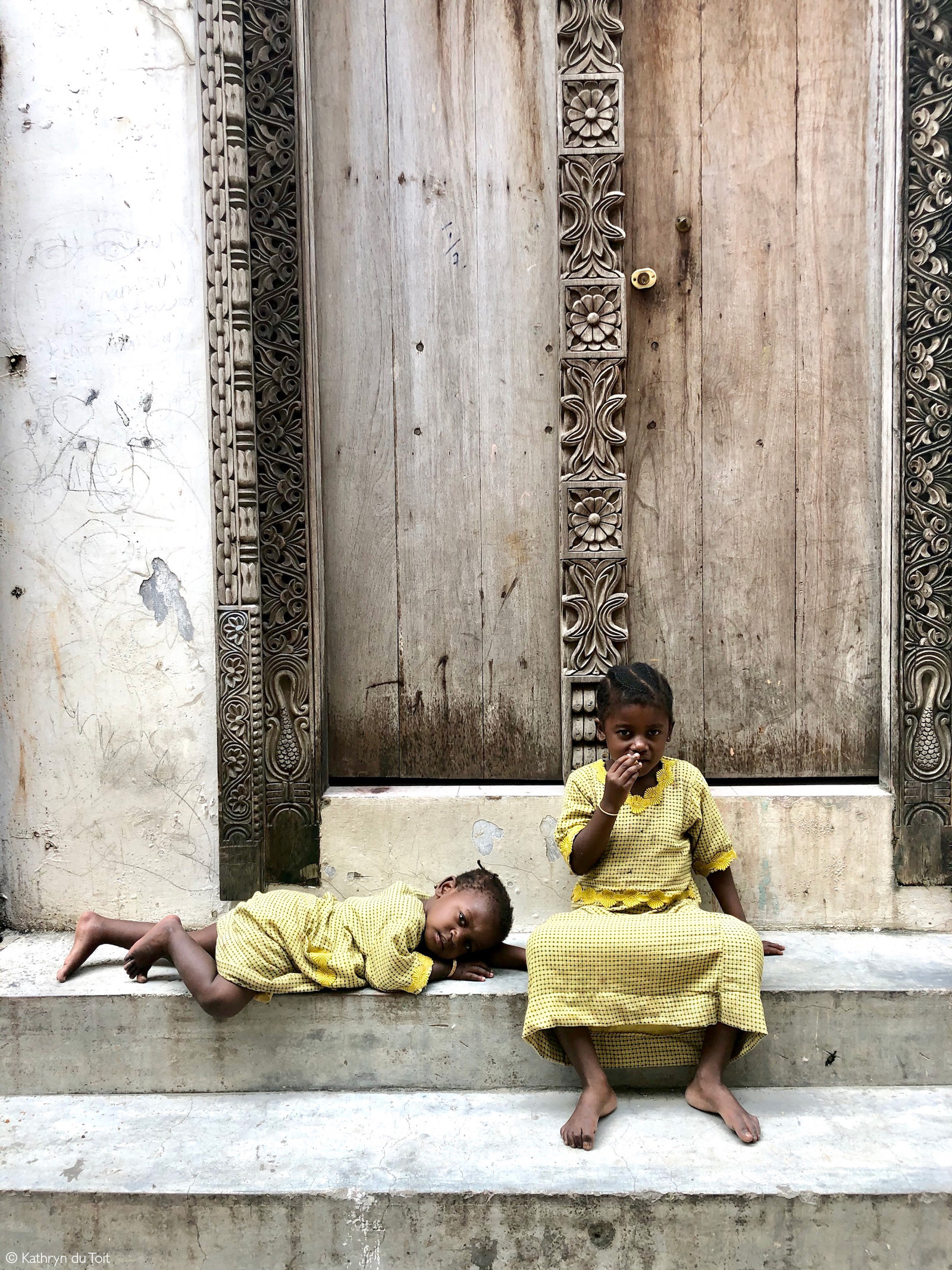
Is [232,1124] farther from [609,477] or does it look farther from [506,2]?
[506,2]

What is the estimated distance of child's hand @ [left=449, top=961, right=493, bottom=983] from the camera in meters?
2.64

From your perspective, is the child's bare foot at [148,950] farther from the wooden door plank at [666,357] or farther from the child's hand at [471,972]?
the wooden door plank at [666,357]

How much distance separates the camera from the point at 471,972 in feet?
8.66

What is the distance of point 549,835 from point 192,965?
1.09 meters

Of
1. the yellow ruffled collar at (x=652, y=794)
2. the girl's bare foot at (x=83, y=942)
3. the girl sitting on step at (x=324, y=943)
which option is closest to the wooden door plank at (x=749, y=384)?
the yellow ruffled collar at (x=652, y=794)

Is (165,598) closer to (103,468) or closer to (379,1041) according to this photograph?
(103,468)

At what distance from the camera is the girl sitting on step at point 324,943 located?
2.51m

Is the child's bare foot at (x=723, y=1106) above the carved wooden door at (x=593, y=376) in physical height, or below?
below

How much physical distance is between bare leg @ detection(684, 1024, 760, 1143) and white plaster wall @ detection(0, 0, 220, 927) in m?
1.50

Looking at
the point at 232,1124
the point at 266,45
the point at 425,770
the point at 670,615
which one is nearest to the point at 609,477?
the point at 670,615

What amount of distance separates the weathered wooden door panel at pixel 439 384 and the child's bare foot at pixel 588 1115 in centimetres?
100

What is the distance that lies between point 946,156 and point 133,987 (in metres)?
3.30

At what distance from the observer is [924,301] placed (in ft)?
9.35

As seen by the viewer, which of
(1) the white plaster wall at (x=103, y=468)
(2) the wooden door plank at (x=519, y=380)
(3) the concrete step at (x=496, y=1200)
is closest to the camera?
(3) the concrete step at (x=496, y=1200)
